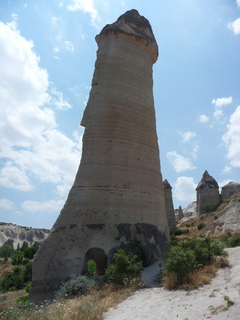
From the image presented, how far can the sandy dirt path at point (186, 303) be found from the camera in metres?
5.32

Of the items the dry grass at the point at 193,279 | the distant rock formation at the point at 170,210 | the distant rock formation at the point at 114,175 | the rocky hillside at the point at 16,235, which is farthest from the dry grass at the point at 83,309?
the rocky hillside at the point at 16,235

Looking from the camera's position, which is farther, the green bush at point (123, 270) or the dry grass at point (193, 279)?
the green bush at point (123, 270)

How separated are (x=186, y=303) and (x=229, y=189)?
133 feet

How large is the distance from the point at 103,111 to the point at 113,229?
599 centimetres

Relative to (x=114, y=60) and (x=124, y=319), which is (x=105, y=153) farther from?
(x=124, y=319)

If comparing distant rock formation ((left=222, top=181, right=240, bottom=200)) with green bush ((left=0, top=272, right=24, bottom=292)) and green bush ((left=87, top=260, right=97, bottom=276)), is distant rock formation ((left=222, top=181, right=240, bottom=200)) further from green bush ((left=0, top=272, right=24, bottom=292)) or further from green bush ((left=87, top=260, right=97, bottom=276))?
green bush ((left=87, top=260, right=97, bottom=276))

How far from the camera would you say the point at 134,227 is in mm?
11977

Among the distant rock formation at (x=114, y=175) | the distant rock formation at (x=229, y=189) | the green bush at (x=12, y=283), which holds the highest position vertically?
the distant rock formation at (x=229, y=189)

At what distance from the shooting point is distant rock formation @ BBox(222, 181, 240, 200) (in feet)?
142

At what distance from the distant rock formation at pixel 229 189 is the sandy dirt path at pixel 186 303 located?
124 feet

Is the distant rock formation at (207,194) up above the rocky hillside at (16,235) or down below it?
above

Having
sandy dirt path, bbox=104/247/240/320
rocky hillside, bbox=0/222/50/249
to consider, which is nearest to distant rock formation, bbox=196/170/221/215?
sandy dirt path, bbox=104/247/240/320

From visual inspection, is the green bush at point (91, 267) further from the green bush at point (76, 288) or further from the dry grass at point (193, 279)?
the dry grass at point (193, 279)

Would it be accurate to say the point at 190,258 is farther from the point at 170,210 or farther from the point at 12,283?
the point at 170,210
